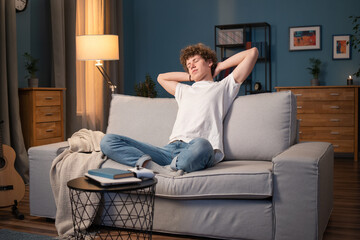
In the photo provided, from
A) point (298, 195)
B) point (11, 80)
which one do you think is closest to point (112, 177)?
point (298, 195)

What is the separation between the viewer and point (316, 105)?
5.28 m

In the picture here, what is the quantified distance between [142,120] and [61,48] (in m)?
2.14

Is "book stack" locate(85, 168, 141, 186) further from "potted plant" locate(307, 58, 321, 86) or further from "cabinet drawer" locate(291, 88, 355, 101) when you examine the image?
"potted plant" locate(307, 58, 321, 86)

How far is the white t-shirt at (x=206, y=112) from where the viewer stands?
261cm

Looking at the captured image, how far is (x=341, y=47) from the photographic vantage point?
5660 millimetres

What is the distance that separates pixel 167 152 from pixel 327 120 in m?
3.26

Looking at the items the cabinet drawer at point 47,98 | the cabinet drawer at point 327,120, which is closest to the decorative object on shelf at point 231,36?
the cabinet drawer at point 327,120

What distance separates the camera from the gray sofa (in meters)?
2.09

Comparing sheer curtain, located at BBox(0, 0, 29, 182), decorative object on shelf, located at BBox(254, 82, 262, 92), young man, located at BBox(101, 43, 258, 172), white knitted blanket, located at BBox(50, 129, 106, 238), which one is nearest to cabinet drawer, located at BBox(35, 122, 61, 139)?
sheer curtain, located at BBox(0, 0, 29, 182)

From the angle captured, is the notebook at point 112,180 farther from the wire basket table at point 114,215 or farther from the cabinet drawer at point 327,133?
the cabinet drawer at point 327,133

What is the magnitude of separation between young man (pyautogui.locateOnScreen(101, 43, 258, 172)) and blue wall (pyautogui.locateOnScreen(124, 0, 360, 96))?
10.6ft

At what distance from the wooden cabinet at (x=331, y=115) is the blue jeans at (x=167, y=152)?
10.2 feet

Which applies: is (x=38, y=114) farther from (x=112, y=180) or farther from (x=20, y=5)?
(x=112, y=180)

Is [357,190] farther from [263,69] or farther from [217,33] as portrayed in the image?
[217,33]
